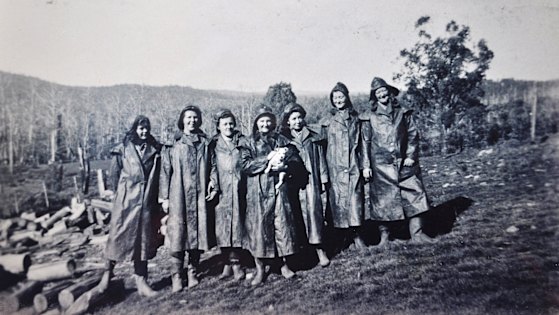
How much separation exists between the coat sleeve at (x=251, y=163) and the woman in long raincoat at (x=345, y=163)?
38.3 inches

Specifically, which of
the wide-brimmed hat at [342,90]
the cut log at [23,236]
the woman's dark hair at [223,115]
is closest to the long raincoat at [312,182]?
the wide-brimmed hat at [342,90]

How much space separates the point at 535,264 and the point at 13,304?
6387 millimetres

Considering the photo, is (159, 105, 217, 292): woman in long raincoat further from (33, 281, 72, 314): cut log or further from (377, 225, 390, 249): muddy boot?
(377, 225, 390, 249): muddy boot

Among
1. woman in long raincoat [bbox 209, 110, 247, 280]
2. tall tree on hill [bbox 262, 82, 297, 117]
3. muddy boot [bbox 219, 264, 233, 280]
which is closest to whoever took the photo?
woman in long raincoat [bbox 209, 110, 247, 280]

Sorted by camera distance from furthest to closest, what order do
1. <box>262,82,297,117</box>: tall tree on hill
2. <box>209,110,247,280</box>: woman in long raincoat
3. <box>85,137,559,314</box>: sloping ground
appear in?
1. <box>262,82,297,117</box>: tall tree on hill
2. <box>209,110,247,280</box>: woman in long raincoat
3. <box>85,137,559,314</box>: sloping ground

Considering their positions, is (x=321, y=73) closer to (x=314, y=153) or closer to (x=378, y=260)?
(x=314, y=153)

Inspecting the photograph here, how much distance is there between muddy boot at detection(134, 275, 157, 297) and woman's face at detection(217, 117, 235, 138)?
2037 mm

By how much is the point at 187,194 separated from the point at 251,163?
88 cm

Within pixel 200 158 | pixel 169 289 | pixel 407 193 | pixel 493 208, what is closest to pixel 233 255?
pixel 169 289

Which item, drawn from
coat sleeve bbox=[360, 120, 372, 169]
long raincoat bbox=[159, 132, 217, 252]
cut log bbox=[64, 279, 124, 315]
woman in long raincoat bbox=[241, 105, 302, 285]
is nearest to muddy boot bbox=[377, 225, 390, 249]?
coat sleeve bbox=[360, 120, 372, 169]

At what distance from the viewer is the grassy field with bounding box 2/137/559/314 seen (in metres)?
4.28

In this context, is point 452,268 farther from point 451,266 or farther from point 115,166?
point 115,166

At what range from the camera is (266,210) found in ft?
14.5

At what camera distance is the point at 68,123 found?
5113 millimetres
